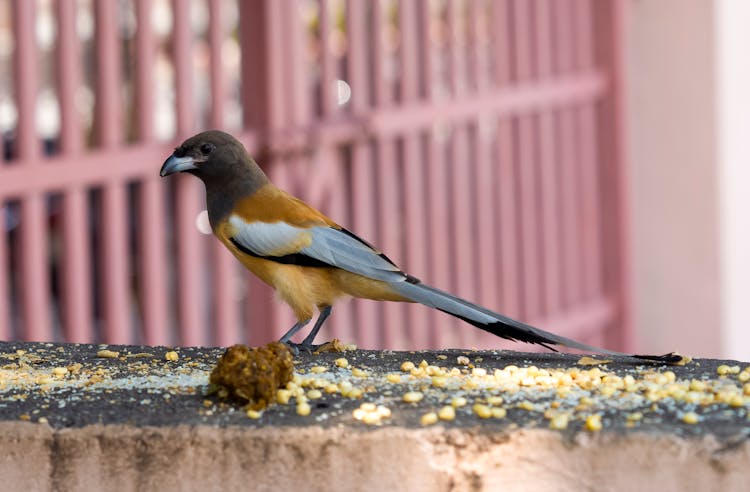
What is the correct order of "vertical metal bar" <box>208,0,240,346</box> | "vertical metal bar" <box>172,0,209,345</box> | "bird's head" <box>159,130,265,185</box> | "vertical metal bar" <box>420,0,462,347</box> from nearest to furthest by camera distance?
"bird's head" <box>159,130,265,185</box>, "vertical metal bar" <box>172,0,209,345</box>, "vertical metal bar" <box>208,0,240,346</box>, "vertical metal bar" <box>420,0,462,347</box>

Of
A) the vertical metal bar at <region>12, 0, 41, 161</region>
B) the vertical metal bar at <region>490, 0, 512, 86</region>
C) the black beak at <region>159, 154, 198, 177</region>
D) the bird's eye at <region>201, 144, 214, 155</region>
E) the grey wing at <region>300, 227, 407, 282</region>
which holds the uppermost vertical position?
the vertical metal bar at <region>490, 0, 512, 86</region>

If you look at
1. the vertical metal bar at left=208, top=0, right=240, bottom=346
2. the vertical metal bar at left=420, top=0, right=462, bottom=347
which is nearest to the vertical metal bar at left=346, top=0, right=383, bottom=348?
the vertical metal bar at left=420, top=0, right=462, bottom=347

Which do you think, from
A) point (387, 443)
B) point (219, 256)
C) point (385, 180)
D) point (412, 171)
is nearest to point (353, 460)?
point (387, 443)

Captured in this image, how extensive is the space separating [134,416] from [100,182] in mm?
3362

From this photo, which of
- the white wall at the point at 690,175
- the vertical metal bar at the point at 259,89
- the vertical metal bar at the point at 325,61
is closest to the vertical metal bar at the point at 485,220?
the vertical metal bar at the point at 325,61

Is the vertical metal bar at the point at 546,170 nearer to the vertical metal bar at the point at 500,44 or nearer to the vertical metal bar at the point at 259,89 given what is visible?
the vertical metal bar at the point at 500,44

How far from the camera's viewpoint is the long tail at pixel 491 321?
3211 mm

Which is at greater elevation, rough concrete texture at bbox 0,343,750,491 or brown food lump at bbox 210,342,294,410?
brown food lump at bbox 210,342,294,410

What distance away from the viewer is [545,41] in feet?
31.1

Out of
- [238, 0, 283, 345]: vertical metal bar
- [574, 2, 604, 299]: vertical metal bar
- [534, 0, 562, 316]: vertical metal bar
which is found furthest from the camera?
[574, 2, 604, 299]: vertical metal bar

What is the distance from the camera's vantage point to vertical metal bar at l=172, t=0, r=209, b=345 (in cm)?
643

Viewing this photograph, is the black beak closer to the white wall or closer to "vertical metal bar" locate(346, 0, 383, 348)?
"vertical metal bar" locate(346, 0, 383, 348)

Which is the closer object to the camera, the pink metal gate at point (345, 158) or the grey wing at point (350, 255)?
the grey wing at point (350, 255)

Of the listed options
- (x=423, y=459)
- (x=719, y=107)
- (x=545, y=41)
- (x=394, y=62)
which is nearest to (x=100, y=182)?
(x=394, y=62)
